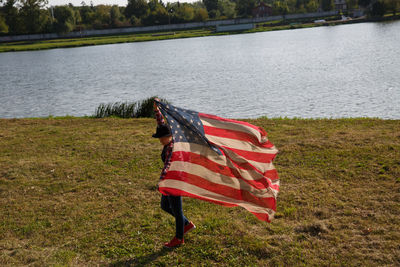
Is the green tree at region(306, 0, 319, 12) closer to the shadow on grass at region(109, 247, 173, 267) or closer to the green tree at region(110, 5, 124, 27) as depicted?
the green tree at region(110, 5, 124, 27)

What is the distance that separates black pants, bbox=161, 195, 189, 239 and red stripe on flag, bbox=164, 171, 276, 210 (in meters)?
0.60

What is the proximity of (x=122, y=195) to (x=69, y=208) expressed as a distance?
4.17ft

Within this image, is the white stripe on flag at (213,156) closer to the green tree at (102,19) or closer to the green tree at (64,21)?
the green tree at (64,21)

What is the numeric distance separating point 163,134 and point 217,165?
1078 millimetres

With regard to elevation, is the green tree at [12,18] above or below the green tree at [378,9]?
above

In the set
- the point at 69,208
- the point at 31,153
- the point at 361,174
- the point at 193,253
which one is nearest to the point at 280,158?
the point at 361,174

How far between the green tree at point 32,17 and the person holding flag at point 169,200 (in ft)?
506

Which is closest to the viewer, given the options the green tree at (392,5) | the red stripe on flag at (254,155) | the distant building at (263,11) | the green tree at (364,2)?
the red stripe on flag at (254,155)

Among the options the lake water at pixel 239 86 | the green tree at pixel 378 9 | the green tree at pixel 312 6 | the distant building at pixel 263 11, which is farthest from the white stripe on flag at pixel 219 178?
the distant building at pixel 263 11

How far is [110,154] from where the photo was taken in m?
12.7

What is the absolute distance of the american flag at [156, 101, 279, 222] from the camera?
6.21m

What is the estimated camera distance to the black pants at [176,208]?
664cm

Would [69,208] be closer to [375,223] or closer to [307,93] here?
[375,223]

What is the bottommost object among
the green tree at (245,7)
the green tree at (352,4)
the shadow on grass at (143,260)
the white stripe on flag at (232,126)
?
the shadow on grass at (143,260)
